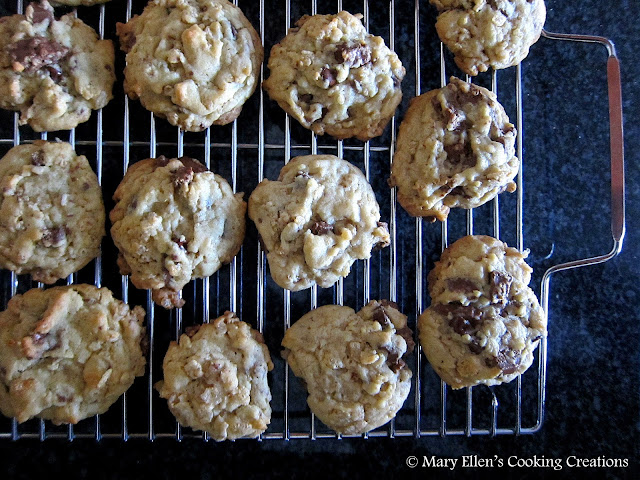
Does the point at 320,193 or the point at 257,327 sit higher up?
the point at 320,193

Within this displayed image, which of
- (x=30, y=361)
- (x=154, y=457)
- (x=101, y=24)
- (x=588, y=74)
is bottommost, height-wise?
(x=154, y=457)

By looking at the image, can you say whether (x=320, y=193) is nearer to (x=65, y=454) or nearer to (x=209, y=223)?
(x=209, y=223)

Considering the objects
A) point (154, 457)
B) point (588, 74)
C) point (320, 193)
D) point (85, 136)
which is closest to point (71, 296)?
point (85, 136)

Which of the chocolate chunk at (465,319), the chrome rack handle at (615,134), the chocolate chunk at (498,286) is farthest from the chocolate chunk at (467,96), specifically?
the chocolate chunk at (465,319)

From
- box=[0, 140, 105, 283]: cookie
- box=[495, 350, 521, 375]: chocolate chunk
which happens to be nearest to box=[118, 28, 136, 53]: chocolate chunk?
box=[0, 140, 105, 283]: cookie

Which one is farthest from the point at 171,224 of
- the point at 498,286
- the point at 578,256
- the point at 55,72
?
the point at 578,256

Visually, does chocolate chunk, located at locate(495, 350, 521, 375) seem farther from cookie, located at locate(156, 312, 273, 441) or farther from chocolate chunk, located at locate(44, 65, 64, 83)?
chocolate chunk, located at locate(44, 65, 64, 83)

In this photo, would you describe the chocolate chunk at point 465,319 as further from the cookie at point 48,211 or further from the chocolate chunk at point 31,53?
the chocolate chunk at point 31,53
